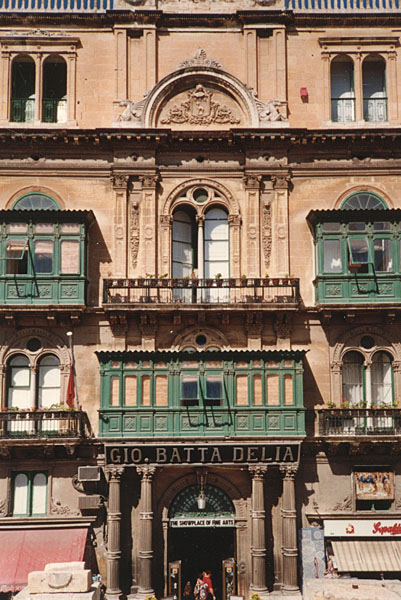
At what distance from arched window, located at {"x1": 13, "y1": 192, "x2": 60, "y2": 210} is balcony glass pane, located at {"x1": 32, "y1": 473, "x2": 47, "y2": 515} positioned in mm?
10573

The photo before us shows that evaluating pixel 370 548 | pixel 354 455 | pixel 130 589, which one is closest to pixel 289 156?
pixel 354 455

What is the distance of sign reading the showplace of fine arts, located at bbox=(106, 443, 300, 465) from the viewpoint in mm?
31031

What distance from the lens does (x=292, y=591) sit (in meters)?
30.5

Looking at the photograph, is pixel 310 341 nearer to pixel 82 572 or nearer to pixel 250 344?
pixel 250 344

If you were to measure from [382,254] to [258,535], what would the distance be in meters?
11.8

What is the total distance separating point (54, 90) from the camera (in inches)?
1403

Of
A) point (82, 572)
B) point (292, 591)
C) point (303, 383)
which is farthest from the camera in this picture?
point (303, 383)

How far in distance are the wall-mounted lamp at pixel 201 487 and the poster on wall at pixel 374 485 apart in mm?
5779

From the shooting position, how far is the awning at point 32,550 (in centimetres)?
2934

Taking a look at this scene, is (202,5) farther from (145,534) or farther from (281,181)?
(145,534)

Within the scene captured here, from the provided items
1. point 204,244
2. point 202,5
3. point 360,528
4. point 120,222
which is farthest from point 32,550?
point 202,5

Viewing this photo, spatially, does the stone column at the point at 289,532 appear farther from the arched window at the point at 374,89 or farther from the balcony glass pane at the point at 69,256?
the arched window at the point at 374,89

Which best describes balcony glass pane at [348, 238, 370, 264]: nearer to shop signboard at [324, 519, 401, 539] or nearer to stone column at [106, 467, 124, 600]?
shop signboard at [324, 519, 401, 539]

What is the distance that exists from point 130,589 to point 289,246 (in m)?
14.5
